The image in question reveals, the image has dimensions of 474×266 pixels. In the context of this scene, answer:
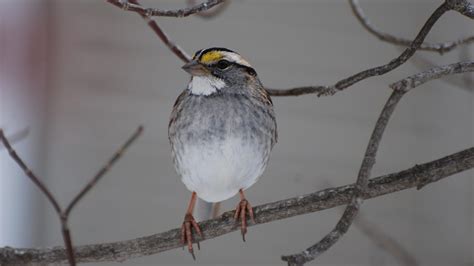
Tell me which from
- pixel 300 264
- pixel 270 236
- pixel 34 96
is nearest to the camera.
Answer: pixel 300 264

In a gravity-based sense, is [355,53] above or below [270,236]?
above

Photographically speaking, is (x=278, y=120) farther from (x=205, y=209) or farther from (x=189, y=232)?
(x=189, y=232)

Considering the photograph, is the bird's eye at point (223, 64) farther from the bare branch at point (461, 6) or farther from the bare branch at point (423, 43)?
the bare branch at point (461, 6)

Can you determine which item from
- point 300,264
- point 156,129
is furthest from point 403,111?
point 300,264

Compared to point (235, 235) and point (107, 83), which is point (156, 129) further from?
point (235, 235)

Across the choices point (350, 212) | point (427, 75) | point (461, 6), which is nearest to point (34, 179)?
point (350, 212)

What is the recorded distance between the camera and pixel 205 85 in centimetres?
308

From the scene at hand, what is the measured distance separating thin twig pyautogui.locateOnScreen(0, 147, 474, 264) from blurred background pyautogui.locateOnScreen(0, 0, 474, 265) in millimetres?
3113

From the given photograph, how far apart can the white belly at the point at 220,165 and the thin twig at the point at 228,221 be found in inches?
10.2

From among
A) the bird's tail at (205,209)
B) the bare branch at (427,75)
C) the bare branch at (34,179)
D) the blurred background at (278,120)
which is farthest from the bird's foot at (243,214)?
the blurred background at (278,120)

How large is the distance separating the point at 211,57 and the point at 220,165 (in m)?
0.43

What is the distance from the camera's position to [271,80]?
589 cm

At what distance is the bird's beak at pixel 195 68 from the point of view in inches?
107

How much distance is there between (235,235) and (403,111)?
5.52 ft
